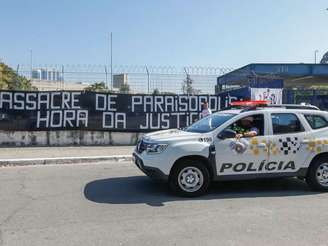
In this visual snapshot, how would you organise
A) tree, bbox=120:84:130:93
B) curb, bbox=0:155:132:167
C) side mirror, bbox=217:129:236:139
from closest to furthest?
1. side mirror, bbox=217:129:236:139
2. curb, bbox=0:155:132:167
3. tree, bbox=120:84:130:93

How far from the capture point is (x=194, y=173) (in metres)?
7.82

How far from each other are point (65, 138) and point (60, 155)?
8.06 ft

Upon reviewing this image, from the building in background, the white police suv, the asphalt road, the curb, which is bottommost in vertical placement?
the asphalt road

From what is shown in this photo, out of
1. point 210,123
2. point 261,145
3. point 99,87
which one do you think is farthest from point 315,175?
point 99,87

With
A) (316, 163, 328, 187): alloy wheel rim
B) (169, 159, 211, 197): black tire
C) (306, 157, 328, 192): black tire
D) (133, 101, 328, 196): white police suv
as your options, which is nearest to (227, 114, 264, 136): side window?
(133, 101, 328, 196): white police suv

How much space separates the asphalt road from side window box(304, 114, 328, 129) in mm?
1269

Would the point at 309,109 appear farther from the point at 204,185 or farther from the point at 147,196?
the point at 147,196

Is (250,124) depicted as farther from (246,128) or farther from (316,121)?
(316,121)

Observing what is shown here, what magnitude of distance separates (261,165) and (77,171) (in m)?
4.64

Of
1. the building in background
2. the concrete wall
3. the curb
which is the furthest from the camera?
the building in background

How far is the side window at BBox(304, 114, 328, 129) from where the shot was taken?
856 centimetres

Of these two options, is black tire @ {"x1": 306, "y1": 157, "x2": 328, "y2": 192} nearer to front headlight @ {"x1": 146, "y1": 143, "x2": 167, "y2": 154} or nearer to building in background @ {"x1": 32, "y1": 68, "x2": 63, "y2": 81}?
front headlight @ {"x1": 146, "y1": 143, "x2": 167, "y2": 154}

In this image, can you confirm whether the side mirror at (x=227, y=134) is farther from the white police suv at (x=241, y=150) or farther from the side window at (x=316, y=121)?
the side window at (x=316, y=121)

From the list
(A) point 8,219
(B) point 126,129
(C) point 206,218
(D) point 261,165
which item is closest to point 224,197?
(D) point 261,165
